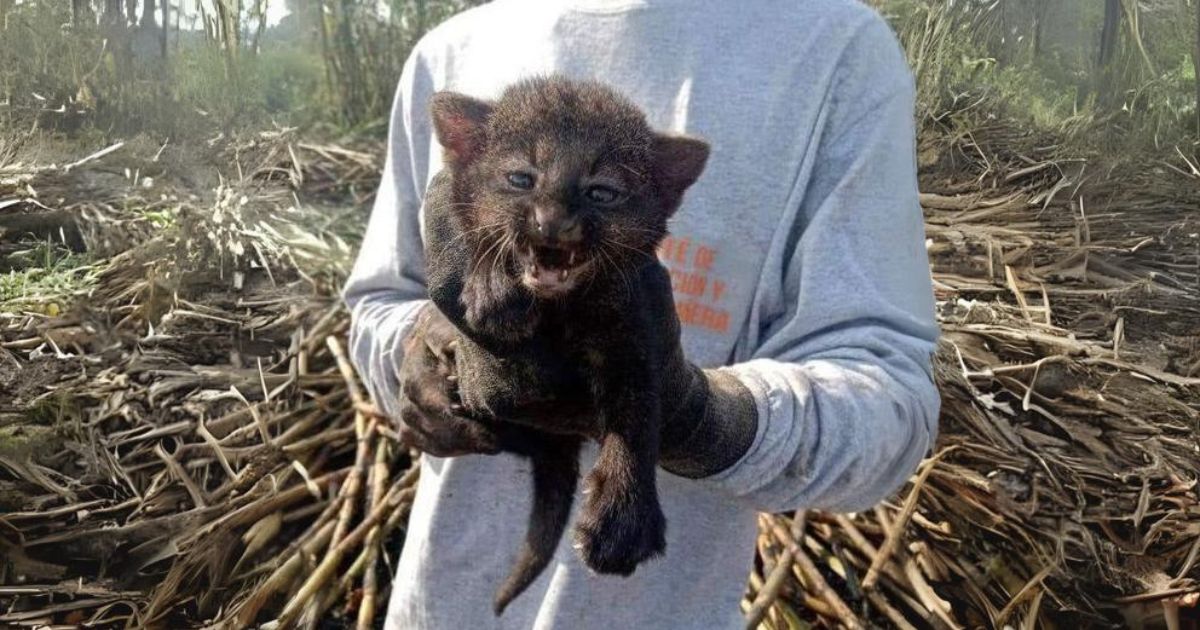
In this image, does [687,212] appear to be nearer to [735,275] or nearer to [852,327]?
[735,275]

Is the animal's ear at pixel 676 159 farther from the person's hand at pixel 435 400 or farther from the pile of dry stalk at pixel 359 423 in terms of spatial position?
the pile of dry stalk at pixel 359 423

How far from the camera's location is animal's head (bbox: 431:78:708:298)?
3.29 feet

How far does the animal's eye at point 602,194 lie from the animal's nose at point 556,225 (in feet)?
0.20

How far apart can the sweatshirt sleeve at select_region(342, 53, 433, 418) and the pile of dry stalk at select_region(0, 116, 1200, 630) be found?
2.19 ft

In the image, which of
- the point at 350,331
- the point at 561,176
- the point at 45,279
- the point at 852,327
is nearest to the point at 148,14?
the point at 45,279

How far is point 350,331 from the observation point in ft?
6.83

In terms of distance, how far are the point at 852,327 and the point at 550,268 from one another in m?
0.74

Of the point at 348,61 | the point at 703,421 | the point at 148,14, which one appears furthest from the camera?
the point at 348,61

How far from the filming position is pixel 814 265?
156 centimetres

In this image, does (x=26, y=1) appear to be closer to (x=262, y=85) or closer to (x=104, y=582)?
(x=262, y=85)

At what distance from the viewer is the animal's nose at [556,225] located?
0.95 metres

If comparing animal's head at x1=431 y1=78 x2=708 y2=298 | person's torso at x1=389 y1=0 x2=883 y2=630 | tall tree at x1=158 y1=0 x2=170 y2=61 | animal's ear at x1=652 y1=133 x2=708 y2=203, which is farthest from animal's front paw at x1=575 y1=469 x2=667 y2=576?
tall tree at x1=158 y1=0 x2=170 y2=61

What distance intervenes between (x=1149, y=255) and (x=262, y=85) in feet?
7.24

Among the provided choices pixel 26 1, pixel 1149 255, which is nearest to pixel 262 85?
pixel 26 1
